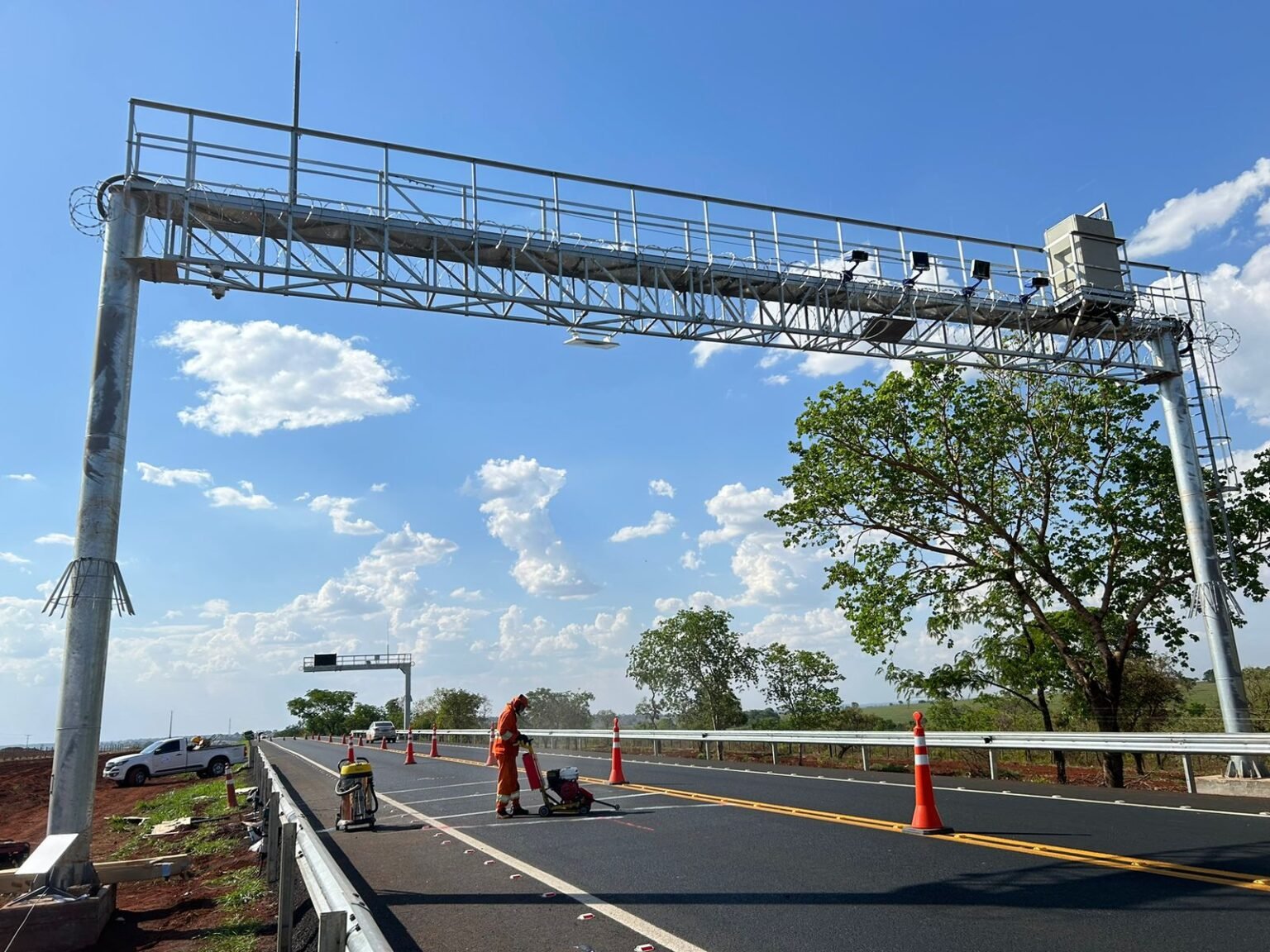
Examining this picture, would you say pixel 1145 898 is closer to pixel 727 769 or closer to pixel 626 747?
pixel 727 769

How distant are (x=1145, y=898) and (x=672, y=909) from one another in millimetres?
3309

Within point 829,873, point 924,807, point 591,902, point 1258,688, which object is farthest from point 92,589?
point 1258,688

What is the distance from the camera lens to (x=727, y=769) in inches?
787

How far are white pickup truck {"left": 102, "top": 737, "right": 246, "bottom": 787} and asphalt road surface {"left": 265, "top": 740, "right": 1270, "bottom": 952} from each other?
1060 inches

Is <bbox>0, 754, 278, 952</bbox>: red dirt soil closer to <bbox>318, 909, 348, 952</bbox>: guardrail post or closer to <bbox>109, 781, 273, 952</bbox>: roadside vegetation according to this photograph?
<bbox>109, 781, 273, 952</bbox>: roadside vegetation

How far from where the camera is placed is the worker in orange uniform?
12.7 metres

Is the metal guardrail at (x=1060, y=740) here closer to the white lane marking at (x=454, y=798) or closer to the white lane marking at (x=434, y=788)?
the white lane marking at (x=434, y=788)

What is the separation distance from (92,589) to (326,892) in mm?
5927

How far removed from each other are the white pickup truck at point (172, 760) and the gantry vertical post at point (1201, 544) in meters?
32.8

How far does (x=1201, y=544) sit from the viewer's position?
18141mm

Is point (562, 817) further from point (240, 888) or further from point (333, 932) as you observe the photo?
point (333, 932)

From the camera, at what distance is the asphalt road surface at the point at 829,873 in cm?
605

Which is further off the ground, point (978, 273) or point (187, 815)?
point (978, 273)

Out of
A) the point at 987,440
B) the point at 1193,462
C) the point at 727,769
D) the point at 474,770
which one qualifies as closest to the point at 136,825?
the point at 474,770
